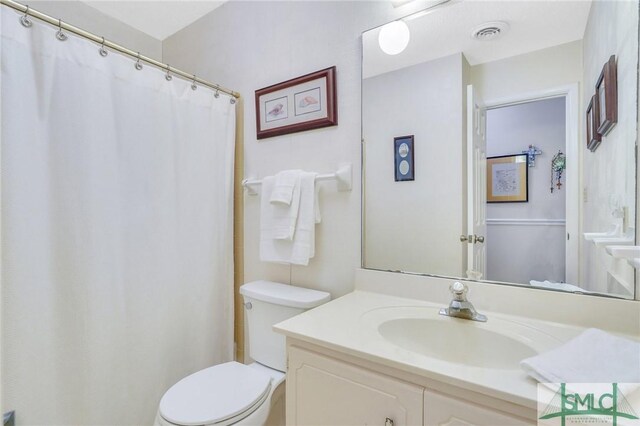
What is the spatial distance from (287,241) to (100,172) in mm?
802

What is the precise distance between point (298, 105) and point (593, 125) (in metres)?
1.10

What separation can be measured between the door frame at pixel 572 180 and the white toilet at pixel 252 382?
A: 0.85 metres

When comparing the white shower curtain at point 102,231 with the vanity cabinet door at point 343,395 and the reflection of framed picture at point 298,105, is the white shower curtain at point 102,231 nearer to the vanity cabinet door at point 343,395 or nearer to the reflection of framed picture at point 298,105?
the reflection of framed picture at point 298,105

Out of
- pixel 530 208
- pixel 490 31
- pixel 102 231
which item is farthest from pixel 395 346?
pixel 102 231

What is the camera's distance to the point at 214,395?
3.67 ft

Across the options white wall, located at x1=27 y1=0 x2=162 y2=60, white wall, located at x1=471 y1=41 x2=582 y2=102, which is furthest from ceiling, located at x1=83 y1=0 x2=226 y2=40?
white wall, located at x1=471 y1=41 x2=582 y2=102

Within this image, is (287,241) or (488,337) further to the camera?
(287,241)

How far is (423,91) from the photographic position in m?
1.19

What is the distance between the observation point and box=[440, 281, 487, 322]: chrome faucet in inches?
37.7

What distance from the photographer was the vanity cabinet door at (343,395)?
2.32 feet

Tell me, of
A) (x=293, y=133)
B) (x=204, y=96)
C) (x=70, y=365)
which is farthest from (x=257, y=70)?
(x=70, y=365)

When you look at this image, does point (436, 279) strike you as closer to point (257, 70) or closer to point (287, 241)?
point (287, 241)

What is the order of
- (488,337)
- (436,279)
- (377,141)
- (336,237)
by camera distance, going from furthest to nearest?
(336,237) < (377,141) < (436,279) < (488,337)

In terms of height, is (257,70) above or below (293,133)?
above
